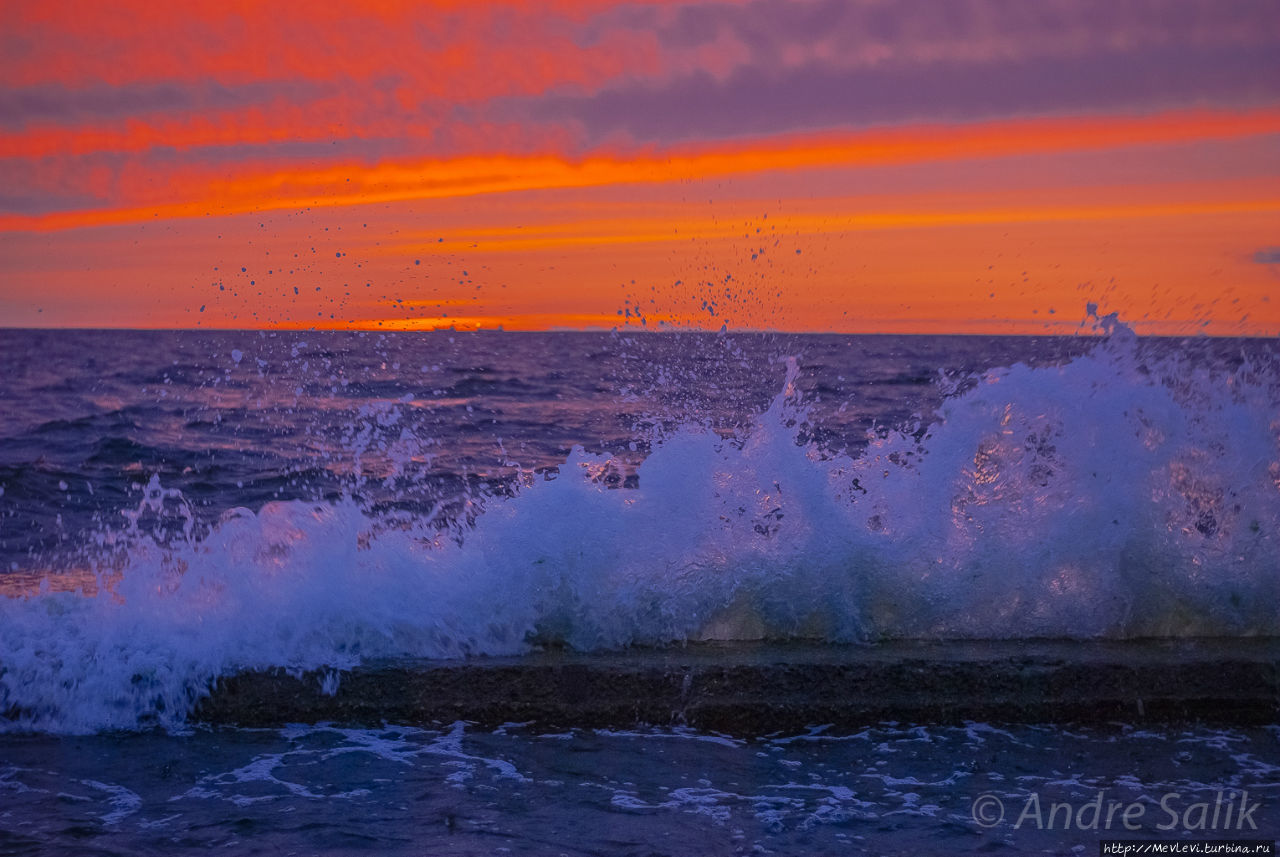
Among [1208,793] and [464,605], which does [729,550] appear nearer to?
[464,605]

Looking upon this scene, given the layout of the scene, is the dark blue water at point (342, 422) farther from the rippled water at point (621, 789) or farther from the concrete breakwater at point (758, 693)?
the rippled water at point (621, 789)

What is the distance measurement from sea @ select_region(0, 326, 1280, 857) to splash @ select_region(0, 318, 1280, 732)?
14mm

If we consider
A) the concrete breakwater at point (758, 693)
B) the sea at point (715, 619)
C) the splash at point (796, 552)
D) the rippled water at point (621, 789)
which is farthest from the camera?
the splash at point (796, 552)

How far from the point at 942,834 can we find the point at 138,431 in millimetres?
14534

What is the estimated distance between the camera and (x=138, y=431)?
15266mm

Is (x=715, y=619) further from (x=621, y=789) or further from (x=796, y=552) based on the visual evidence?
(x=621, y=789)

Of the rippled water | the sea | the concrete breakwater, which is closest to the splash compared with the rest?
the sea

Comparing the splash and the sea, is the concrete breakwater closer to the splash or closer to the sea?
the sea

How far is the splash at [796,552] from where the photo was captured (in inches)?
182

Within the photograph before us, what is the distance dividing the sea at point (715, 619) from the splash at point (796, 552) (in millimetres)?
14

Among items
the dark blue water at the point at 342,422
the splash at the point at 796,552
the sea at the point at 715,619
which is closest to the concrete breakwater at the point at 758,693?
the sea at the point at 715,619

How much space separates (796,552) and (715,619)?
1.62 feet

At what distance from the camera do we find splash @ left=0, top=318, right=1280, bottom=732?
4.63m

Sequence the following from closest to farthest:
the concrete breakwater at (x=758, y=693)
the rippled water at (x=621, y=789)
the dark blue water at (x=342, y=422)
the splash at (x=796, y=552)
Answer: the rippled water at (x=621, y=789) < the concrete breakwater at (x=758, y=693) < the splash at (x=796, y=552) < the dark blue water at (x=342, y=422)
